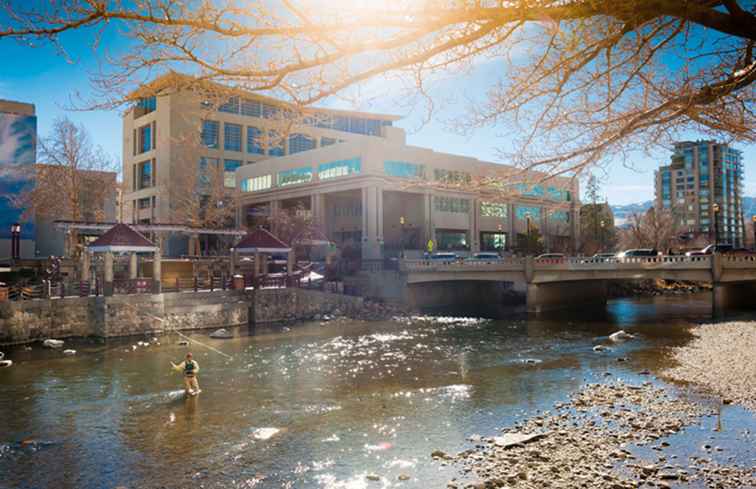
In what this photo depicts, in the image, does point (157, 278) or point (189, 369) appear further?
point (157, 278)

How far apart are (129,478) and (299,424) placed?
432cm

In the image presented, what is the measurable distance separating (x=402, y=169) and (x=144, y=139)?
3830cm

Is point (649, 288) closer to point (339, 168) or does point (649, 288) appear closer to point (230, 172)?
point (339, 168)

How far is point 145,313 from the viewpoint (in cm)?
2983

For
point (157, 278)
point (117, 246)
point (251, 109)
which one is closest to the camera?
point (117, 246)

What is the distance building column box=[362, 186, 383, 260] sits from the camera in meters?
56.0

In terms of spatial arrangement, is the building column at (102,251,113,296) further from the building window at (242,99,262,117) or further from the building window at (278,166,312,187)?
the building window at (242,99,262,117)

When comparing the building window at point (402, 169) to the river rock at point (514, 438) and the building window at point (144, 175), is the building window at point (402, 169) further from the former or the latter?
the river rock at point (514, 438)

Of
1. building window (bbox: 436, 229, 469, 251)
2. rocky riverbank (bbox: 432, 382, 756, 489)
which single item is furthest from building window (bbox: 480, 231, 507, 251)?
rocky riverbank (bbox: 432, 382, 756, 489)

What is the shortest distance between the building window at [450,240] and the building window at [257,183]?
2150 cm

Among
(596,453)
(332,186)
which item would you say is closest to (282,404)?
(596,453)

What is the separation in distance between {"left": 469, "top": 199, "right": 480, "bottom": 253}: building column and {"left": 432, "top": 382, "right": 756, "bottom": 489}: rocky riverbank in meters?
51.3

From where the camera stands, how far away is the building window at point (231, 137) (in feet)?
239

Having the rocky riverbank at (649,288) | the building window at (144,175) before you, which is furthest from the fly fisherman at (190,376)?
the building window at (144,175)
